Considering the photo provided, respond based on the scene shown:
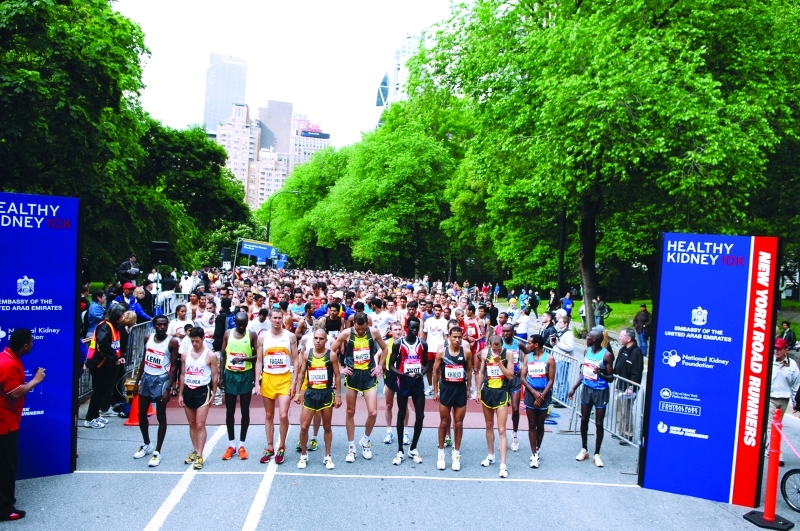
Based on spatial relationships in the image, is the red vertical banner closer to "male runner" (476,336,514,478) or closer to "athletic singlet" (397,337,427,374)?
"male runner" (476,336,514,478)

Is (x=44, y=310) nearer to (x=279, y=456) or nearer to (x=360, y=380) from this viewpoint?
(x=279, y=456)

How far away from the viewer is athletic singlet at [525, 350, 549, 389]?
885cm

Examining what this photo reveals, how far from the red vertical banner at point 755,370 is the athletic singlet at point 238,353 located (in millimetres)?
5911

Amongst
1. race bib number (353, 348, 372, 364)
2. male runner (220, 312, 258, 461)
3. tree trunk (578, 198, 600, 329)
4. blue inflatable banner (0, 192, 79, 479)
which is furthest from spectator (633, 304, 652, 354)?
blue inflatable banner (0, 192, 79, 479)

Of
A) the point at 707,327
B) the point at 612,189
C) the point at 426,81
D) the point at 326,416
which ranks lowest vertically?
the point at 326,416

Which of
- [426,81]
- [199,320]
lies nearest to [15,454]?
[199,320]

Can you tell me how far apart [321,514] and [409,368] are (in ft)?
8.22

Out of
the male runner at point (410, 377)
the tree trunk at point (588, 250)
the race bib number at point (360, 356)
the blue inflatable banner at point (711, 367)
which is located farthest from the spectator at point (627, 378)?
the tree trunk at point (588, 250)

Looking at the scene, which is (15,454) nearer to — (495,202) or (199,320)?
(199,320)

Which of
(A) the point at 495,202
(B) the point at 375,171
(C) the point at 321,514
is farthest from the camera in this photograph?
(B) the point at 375,171

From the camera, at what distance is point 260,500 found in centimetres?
695

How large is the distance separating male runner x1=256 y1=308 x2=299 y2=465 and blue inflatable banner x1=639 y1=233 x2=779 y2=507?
4.40 metres

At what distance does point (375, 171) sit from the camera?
46250 mm

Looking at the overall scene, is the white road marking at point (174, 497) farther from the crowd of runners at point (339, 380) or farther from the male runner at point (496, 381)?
the male runner at point (496, 381)
